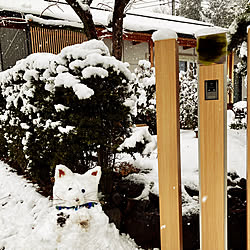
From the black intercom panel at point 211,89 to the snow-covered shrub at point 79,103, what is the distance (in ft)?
4.19

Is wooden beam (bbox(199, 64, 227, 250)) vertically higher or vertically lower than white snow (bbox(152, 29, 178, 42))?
lower

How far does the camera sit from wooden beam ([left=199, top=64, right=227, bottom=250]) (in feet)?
5.51

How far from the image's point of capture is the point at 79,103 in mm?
2807

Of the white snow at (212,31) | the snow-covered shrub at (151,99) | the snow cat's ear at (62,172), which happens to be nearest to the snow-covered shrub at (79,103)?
the snow cat's ear at (62,172)

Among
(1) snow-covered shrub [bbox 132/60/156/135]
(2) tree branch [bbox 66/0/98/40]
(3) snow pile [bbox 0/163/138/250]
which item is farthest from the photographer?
(1) snow-covered shrub [bbox 132/60/156/135]

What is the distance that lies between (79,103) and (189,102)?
551 cm

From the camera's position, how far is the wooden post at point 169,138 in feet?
5.96

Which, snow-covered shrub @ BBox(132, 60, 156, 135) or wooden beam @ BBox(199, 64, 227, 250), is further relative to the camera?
snow-covered shrub @ BBox(132, 60, 156, 135)

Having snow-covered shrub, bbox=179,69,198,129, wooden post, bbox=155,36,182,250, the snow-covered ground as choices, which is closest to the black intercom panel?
wooden post, bbox=155,36,182,250

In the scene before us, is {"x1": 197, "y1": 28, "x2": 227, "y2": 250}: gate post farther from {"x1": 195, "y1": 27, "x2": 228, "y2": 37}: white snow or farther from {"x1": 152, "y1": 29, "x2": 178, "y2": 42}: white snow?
{"x1": 152, "y1": 29, "x2": 178, "y2": 42}: white snow

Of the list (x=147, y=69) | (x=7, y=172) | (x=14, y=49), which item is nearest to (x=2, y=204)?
(x=7, y=172)

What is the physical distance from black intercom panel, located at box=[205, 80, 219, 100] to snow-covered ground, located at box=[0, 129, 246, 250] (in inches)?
57.2

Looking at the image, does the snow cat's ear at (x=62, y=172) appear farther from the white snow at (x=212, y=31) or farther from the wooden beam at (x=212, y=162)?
the white snow at (x=212, y=31)

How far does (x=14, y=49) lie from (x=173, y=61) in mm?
9635
